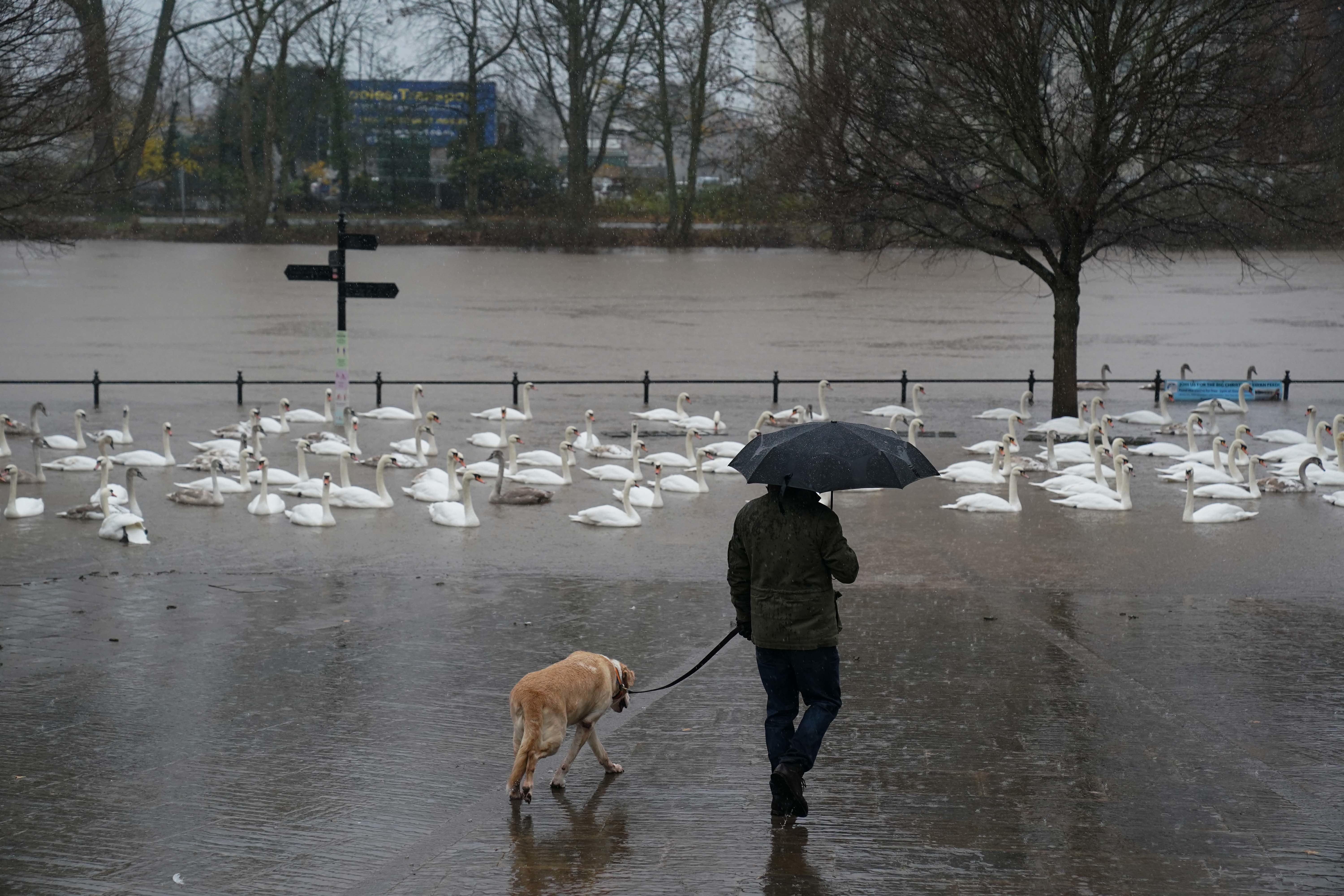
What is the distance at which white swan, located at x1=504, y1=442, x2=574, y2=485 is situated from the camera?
52.7ft

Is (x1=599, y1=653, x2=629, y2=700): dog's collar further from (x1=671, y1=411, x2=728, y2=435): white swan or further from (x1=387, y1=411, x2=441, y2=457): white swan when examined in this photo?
(x1=671, y1=411, x2=728, y2=435): white swan

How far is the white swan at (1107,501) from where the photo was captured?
48.9 ft

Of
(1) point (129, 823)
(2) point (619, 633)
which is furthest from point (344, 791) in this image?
(2) point (619, 633)

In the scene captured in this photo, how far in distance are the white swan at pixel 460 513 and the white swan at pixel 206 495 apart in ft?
7.78

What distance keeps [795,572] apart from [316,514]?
870cm

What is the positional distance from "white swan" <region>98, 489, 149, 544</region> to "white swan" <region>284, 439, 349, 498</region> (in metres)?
2.41

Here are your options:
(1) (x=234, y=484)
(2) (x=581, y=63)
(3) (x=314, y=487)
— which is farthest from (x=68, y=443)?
(2) (x=581, y=63)

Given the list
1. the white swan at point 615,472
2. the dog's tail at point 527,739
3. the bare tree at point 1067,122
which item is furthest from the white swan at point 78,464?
the dog's tail at point 527,739

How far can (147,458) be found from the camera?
16.7 meters

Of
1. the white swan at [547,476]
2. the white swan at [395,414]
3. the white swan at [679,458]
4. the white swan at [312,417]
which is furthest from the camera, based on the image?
the white swan at [395,414]

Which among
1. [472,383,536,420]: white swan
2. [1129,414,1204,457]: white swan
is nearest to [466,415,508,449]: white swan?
[472,383,536,420]: white swan

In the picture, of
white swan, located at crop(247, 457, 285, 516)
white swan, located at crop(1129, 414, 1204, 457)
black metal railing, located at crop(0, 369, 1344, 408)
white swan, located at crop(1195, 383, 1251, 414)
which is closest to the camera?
white swan, located at crop(247, 457, 285, 516)

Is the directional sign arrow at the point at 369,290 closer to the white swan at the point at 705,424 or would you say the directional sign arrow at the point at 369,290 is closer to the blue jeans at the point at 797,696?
the white swan at the point at 705,424

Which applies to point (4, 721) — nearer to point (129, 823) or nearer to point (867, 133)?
point (129, 823)
